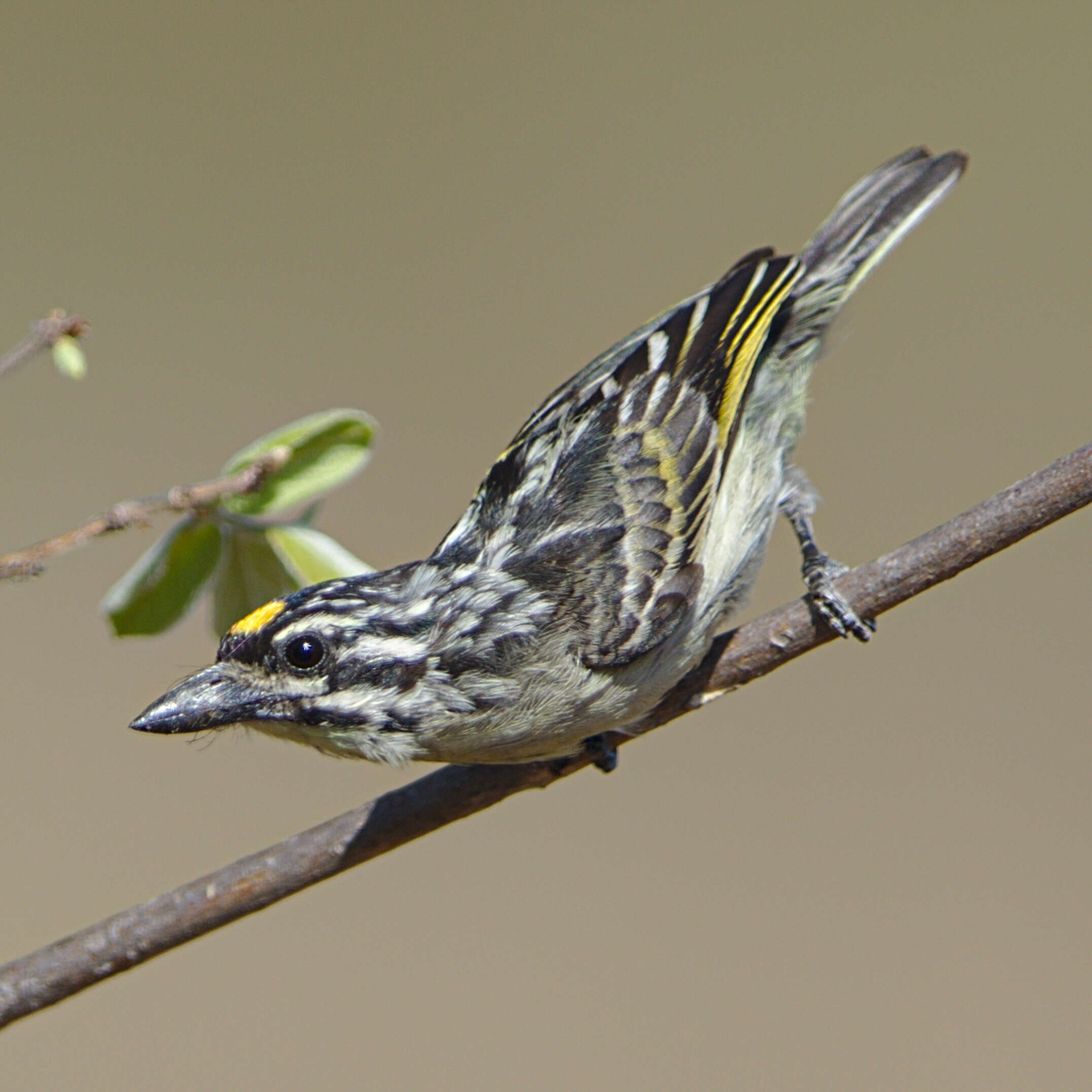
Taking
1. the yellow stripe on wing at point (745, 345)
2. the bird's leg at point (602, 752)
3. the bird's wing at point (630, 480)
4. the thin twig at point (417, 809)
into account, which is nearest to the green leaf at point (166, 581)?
the thin twig at point (417, 809)

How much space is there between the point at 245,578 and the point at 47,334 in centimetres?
60

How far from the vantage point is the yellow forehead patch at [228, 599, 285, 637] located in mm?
2320

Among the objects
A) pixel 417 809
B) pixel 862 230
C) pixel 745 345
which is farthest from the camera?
pixel 862 230

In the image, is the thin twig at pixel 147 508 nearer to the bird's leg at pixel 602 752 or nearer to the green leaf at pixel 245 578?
the green leaf at pixel 245 578

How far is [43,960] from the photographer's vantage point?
2311 mm

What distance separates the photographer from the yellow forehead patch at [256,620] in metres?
2.32

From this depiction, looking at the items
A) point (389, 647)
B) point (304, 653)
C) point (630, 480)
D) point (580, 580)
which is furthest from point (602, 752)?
point (304, 653)

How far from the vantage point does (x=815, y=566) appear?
2.98m

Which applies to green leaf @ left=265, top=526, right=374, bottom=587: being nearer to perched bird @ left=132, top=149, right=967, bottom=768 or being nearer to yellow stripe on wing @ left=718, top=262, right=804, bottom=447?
perched bird @ left=132, top=149, right=967, bottom=768

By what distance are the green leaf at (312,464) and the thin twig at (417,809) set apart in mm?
701

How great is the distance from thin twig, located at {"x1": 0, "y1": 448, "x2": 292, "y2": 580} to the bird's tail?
1.99 meters

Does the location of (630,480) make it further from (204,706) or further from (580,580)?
(204,706)

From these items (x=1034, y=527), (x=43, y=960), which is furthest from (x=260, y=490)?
(x=1034, y=527)

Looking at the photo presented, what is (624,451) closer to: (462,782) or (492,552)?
(492,552)
